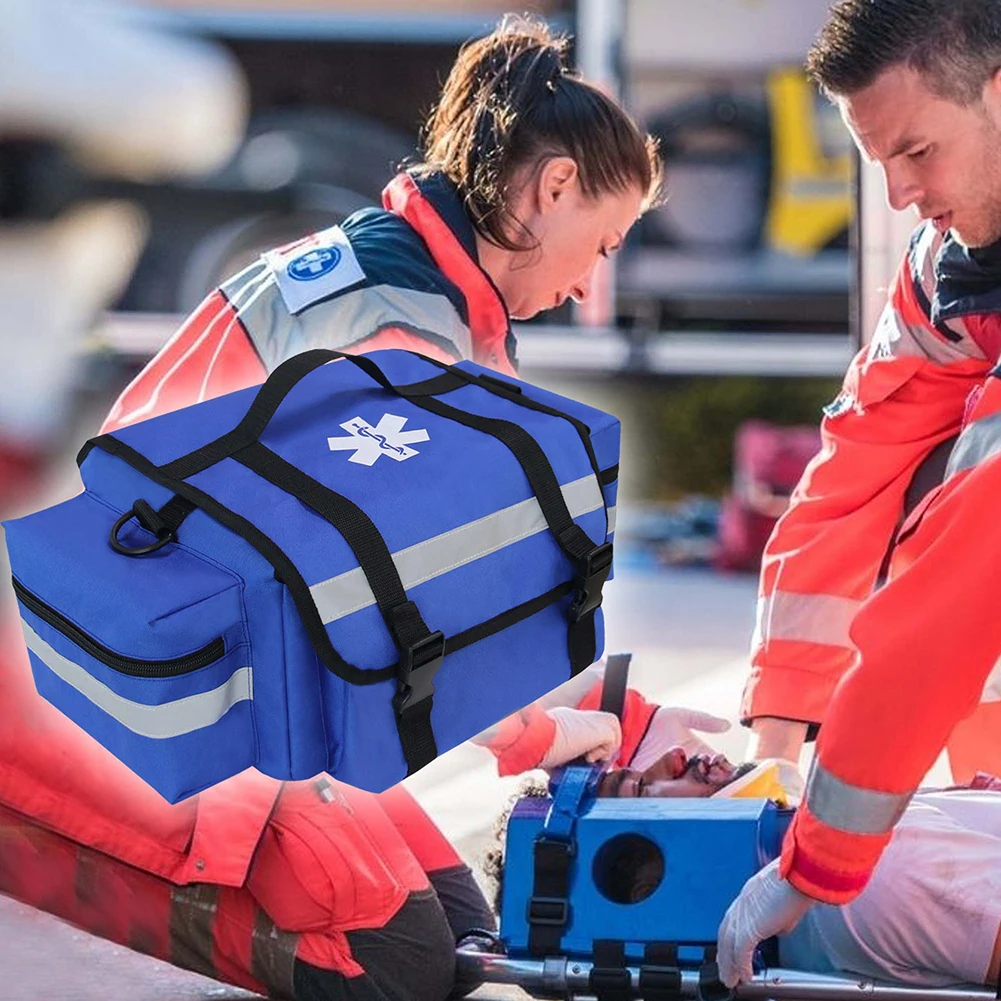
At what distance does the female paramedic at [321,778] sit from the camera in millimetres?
2992

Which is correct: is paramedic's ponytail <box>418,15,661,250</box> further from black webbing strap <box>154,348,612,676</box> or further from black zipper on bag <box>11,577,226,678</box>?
black zipper on bag <box>11,577,226,678</box>

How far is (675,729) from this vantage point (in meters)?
3.37

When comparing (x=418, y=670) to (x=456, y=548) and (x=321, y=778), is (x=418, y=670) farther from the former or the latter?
(x=321, y=778)

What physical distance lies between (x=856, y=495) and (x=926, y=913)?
33.9 inches

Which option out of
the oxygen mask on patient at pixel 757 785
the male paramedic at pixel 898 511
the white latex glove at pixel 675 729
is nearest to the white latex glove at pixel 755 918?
the male paramedic at pixel 898 511

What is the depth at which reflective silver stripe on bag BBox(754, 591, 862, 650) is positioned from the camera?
11.1ft

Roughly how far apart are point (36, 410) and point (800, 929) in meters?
4.68

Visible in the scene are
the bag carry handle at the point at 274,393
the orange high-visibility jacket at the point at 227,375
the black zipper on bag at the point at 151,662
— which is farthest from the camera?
the orange high-visibility jacket at the point at 227,375

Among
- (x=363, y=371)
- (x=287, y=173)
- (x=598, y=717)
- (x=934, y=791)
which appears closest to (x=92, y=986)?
(x=598, y=717)

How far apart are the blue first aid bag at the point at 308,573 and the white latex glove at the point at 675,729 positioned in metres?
0.43

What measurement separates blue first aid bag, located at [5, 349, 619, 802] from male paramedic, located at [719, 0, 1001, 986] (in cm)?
46

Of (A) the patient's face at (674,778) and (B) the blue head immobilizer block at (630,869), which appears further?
(A) the patient's face at (674,778)

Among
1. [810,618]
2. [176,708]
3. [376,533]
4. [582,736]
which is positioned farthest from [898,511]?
[176,708]

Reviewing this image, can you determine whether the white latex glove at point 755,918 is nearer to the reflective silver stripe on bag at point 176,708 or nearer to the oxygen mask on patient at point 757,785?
the oxygen mask on patient at point 757,785
